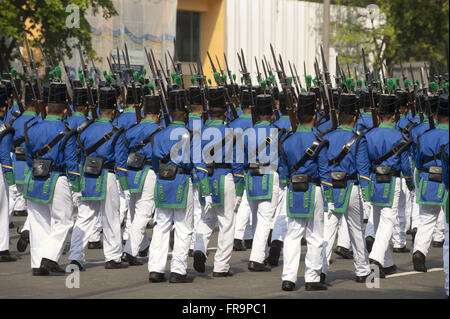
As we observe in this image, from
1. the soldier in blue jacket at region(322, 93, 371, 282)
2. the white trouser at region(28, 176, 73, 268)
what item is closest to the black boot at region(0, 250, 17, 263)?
the white trouser at region(28, 176, 73, 268)

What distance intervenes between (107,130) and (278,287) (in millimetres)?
2988

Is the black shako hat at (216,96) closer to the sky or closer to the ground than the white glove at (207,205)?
closer to the sky

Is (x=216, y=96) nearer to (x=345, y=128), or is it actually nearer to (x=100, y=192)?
(x=345, y=128)

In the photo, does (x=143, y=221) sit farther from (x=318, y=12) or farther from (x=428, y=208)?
(x=318, y=12)

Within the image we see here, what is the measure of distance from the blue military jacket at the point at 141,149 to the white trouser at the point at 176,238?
157cm

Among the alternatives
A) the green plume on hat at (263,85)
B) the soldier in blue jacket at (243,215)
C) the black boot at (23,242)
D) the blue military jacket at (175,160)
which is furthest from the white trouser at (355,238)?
the black boot at (23,242)

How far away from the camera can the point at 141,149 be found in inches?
460

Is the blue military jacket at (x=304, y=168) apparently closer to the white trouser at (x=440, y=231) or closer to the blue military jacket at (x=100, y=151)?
the blue military jacket at (x=100, y=151)

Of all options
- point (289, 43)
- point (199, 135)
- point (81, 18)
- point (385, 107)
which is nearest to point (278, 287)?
point (199, 135)

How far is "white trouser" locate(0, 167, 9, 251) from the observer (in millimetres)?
11500

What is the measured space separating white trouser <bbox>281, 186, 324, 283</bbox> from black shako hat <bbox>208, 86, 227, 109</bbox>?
2.03m

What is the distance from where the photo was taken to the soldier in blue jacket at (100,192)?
10805 millimetres

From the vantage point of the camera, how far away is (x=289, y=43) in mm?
39531

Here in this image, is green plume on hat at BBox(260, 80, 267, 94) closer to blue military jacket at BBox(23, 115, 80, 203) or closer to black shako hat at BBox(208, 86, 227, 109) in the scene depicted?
black shako hat at BBox(208, 86, 227, 109)
